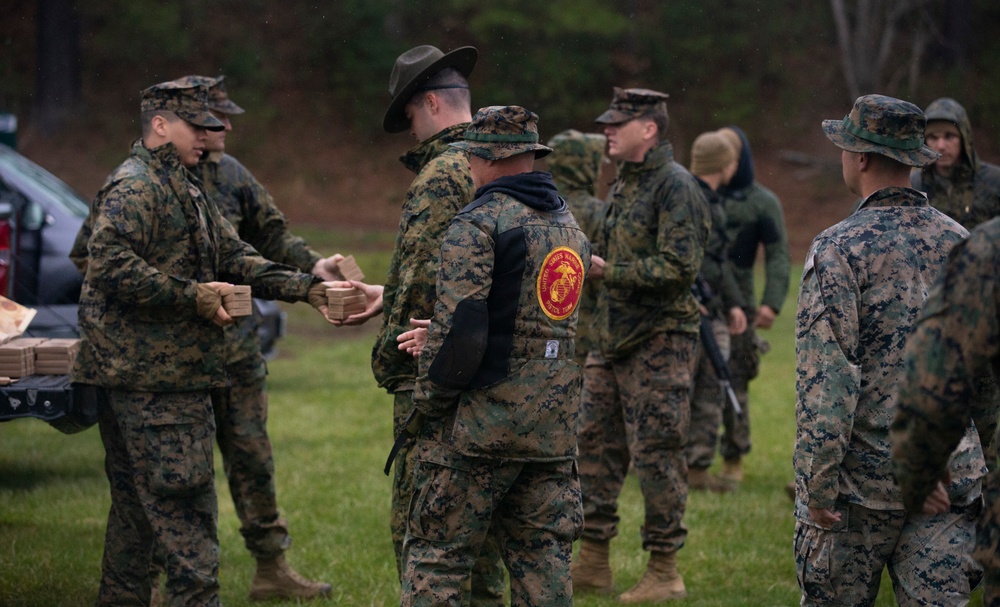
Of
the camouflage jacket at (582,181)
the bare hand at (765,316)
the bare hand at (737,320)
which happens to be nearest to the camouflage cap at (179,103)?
the camouflage jacket at (582,181)

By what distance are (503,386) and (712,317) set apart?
15.3ft

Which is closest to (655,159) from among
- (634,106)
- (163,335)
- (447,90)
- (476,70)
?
(634,106)

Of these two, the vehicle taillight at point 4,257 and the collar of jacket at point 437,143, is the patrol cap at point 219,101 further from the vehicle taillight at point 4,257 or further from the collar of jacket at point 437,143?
the vehicle taillight at point 4,257

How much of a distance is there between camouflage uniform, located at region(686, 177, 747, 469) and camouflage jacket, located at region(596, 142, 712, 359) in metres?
2.22

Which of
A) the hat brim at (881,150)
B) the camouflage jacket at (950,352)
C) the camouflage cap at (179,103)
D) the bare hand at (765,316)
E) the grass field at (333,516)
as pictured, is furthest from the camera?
the bare hand at (765,316)

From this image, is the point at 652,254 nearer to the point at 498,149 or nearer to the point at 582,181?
the point at 582,181

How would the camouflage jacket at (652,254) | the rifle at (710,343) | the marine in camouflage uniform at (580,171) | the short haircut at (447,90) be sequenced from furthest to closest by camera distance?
the rifle at (710,343)
the marine in camouflage uniform at (580,171)
the camouflage jacket at (652,254)
the short haircut at (447,90)

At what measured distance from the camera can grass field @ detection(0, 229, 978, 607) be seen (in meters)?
6.10

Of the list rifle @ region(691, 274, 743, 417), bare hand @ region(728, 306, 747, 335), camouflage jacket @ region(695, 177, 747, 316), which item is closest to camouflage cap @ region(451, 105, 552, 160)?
rifle @ region(691, 274, 743, 417)

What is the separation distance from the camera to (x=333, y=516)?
7.47m

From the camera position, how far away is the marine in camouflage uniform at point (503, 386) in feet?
13.2

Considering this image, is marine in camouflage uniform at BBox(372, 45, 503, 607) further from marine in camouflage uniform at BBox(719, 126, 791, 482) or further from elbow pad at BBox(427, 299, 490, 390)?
marine in camouflage uniform at BBox(719, 126, 791, 482)

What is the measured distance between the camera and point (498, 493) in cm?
418

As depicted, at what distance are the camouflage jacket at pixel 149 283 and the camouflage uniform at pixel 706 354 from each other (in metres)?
4.25
